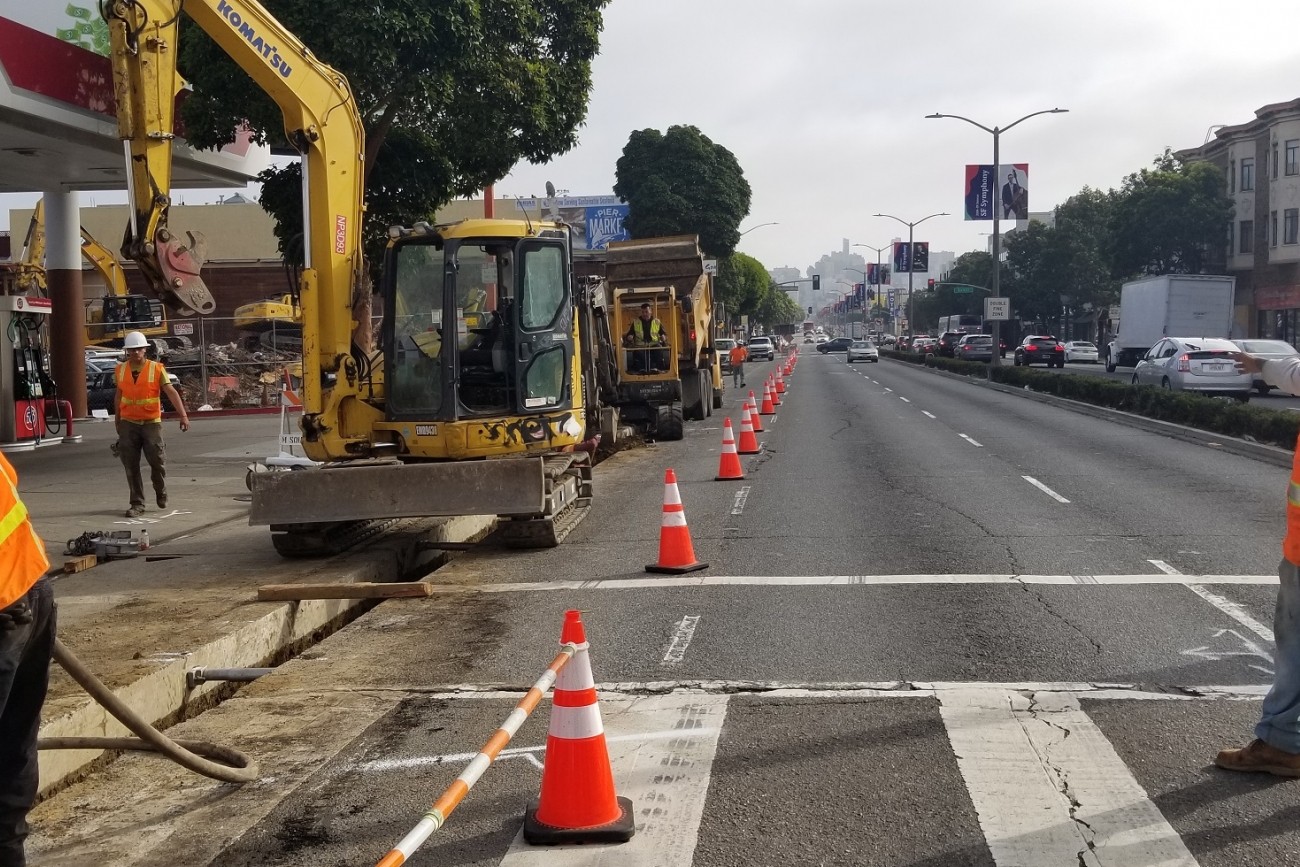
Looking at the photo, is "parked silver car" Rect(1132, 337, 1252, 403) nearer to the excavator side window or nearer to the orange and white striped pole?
the excavator side window

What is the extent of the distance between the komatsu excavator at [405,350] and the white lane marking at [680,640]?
2552 mm

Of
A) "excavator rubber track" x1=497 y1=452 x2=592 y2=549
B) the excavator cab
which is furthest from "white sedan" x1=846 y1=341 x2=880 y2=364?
the excavator cab

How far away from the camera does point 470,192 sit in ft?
67.4

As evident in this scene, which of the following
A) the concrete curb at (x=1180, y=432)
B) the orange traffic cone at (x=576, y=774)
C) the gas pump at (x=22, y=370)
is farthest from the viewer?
the gas pump at (x=22, y=370)

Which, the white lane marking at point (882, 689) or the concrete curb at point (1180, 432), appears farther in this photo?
the concrete curb at point (1180, 432)

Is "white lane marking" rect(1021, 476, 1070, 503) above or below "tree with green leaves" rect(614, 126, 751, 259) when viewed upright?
below

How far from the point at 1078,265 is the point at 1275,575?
256 ft

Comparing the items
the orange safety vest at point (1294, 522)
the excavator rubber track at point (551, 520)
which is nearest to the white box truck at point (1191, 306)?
the excavator rubber track at point (551, 520)

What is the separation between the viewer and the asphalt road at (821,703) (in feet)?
15.9

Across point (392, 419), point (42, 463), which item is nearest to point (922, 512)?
point (392, 419)

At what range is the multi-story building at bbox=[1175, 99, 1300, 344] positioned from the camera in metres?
58.8

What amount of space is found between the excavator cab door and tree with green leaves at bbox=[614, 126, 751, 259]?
44249 mm

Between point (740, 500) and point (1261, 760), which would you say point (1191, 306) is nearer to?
point (740, 500)

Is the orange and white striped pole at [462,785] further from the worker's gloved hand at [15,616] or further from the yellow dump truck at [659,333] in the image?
the yellow dump truck at [659,333]
